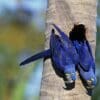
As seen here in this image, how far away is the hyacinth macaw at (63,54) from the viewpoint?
3.89 m

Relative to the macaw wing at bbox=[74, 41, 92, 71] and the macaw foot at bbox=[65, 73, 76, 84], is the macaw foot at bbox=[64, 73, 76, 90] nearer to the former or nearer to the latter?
the macaw foot at bbox=[65, 73, 76, 84]

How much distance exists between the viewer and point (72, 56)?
396cm

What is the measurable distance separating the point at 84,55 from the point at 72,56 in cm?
10

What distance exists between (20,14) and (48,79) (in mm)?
14654

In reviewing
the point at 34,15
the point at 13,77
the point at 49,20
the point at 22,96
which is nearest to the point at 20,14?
the point at 34,15


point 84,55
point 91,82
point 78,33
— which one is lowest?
point 91,82

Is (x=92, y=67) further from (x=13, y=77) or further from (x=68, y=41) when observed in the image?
(x=13, y=77)

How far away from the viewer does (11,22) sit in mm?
18938

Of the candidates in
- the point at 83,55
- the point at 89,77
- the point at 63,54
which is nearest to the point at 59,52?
the point at 63,54

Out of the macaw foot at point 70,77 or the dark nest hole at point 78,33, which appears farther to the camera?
the dark nest hole at point 78,33

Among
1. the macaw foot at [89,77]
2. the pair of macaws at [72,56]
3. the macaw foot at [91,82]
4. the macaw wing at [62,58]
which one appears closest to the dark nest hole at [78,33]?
the pair of macaws at [72,56]

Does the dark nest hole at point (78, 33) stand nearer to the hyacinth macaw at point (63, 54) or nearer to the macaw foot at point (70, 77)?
the hyacinth macaw at point (63, 54)

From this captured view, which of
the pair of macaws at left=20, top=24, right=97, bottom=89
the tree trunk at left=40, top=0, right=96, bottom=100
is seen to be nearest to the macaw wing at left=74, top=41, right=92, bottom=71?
the pair of macaws at left=20, top=24, right=97, bottom=89

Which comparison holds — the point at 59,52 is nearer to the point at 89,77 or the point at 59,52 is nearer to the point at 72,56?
the point at 72,56
